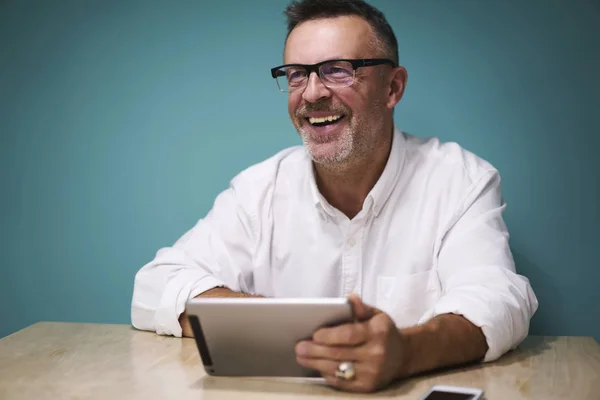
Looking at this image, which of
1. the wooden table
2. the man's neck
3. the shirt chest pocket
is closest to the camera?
the wooden table

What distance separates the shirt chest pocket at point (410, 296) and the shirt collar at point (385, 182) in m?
0.21

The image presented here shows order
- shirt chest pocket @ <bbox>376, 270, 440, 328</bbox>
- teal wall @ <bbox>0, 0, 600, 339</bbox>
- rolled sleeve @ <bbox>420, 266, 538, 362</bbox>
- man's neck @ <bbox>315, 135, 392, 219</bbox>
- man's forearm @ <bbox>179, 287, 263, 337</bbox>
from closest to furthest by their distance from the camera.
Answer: rolled sleeve @ <bbox>420, 266, 538, 362</bbox> < man's forearm @ <bbox>179, 287, 263, 337</bbox> < shirt chest pocket @ <bbox>376, 270, 440, 328</bbox> < man's neck @ <bbox>315, 135, 392, 219</bbox> < teal wall @ <bbox>0, 0, 600, 339</bbox>

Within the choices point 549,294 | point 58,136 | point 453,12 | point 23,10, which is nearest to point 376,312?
point 549,294

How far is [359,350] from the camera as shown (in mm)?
1170

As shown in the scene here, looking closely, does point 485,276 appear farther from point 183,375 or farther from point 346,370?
point 183,375

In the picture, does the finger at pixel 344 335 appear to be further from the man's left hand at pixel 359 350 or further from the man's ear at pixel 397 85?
the man's ear at pixel 397 85

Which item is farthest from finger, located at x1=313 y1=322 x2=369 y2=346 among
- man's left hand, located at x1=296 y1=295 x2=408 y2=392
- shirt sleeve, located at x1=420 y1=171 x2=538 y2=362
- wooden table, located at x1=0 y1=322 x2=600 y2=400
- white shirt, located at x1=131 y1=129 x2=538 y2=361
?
white shirt, located at x1=131 y1=129 x2=538 y2=361

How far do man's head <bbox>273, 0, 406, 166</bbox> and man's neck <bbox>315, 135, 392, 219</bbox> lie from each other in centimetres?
3

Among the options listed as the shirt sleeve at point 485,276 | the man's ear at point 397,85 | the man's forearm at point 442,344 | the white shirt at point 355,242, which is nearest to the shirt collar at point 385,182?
the white shirt at point 355,242

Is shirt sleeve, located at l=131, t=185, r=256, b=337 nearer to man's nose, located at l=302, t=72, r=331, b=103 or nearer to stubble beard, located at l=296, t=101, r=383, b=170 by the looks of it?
stubble beard, located at l=296, t=101, r=383, b=170

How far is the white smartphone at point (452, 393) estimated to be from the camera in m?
1.10

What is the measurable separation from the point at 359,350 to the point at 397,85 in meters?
1.09

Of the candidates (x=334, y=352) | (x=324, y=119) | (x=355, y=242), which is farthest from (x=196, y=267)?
(x=334, y=352)

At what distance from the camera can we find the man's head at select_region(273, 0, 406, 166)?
187 cm
